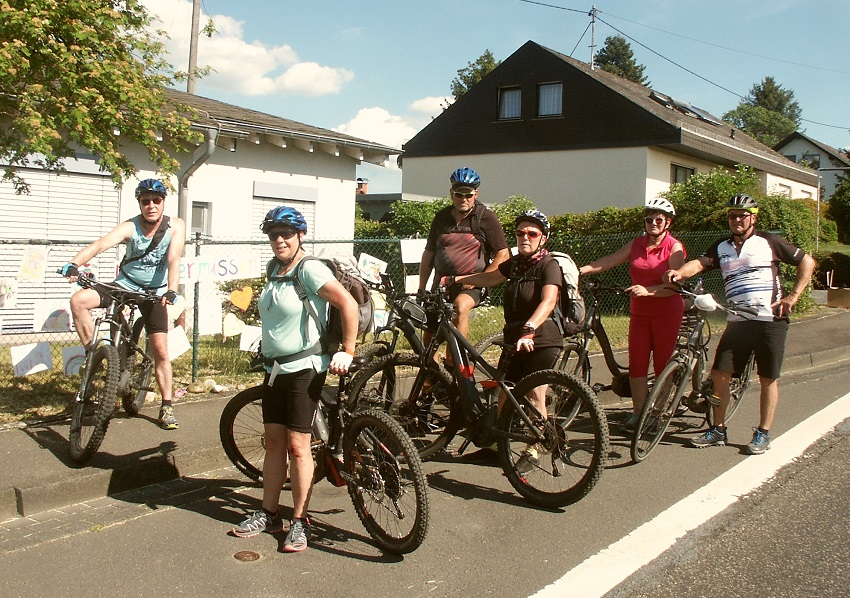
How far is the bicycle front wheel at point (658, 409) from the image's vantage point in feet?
18.9

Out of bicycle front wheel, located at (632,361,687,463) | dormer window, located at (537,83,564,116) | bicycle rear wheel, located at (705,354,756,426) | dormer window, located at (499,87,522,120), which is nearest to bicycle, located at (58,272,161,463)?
bicycle front wheel, located at (632,361,687,463)

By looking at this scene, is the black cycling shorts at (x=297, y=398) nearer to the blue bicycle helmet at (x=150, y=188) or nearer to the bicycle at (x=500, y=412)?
the bicycle at (x=500, y=412)

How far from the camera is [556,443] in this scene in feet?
16.1

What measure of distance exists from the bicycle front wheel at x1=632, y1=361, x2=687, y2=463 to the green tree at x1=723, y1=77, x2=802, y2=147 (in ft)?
350

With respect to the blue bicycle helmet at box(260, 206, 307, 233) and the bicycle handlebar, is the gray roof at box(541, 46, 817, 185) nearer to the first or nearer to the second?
the bicycle handlebar

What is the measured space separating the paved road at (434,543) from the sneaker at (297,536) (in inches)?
2.3

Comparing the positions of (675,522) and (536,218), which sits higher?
(536,218)

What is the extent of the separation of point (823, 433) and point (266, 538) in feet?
15.6

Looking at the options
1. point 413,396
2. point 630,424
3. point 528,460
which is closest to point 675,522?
point 528,460

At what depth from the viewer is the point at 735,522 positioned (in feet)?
15.3

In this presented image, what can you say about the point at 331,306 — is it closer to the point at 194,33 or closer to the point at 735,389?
the point at 735,389

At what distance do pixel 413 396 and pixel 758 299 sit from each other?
8.84 ft

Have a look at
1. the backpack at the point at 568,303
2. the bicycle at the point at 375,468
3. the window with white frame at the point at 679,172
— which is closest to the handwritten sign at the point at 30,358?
the bicycle at the point at 375,468

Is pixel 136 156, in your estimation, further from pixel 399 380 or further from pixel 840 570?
pixel 840 570
